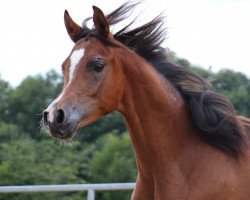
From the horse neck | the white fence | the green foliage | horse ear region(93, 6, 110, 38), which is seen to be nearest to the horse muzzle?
the horse neck

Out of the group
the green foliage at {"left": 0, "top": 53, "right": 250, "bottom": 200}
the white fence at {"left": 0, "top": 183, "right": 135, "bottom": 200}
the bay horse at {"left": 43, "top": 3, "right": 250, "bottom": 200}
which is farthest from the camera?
the green foliage at {"left": 0, "top": 53, "right": 250, "bottom": 200}

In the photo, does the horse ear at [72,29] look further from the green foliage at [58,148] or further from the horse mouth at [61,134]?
the green foliage at [58,148]

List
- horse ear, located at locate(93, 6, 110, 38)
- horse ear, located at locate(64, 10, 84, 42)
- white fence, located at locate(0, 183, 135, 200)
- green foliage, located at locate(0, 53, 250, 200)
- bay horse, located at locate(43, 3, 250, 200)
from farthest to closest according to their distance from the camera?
green foliage, located at locate(0, 53, 250, 200), white fence, located at locate(0, 183, 135, 200), horse ear, located at locate(64, 10, 84, 42), horse ear, located at locate(93, 6, 110, 38), bay horse, located at locate(43, 3, 250, 200)

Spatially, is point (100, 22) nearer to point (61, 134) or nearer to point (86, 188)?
point (61, 134)

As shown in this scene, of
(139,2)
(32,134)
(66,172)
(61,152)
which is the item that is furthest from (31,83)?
(139,2)

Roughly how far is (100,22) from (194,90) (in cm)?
84

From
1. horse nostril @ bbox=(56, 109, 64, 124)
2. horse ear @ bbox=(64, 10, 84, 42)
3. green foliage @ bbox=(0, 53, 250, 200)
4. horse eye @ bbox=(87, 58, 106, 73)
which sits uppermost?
horse ear @ bbox=(64, 10, 84, 42)

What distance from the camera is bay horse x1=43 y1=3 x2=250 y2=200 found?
15.4ft

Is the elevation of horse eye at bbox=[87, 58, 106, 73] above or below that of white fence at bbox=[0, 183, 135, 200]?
above

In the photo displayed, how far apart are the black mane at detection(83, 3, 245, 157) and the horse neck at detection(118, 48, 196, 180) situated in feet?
0.54

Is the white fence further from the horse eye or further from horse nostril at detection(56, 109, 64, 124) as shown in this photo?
horse nostril at detection(56, 109, 64, 124)

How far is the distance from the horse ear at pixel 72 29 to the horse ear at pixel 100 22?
0.17 m

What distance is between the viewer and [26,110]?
25250mm

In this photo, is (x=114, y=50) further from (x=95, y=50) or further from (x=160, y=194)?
(x=160, y=194)
